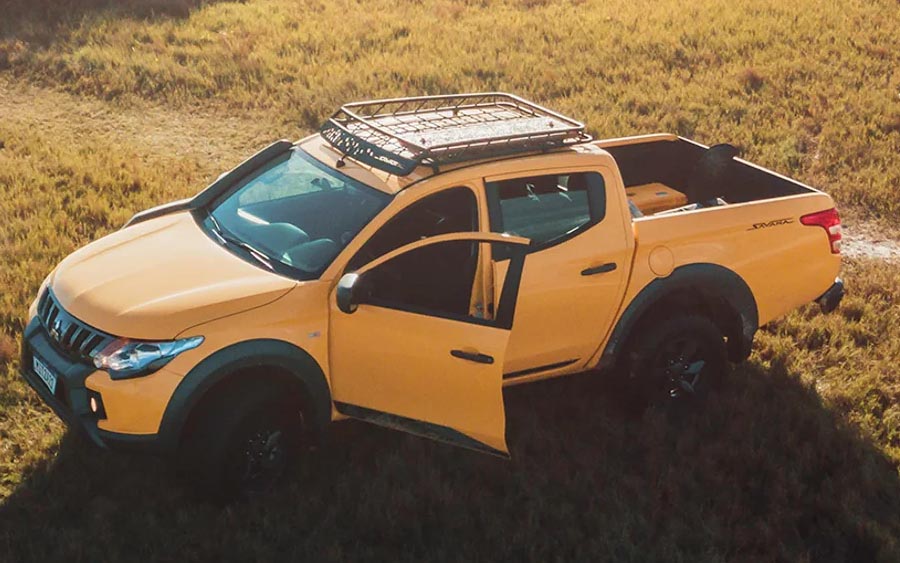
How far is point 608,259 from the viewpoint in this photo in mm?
5965

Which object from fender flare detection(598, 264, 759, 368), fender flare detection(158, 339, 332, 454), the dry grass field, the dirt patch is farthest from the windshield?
the dirt patch

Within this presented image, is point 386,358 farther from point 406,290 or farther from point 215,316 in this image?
point 215,316

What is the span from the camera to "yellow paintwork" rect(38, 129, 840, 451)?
496cm

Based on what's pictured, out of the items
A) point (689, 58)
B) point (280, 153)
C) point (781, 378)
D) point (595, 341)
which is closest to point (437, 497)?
point (595, 341)

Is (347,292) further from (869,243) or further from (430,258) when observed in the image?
(869,243)

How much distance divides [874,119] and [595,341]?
9.01 m

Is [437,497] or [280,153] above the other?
[280,153]

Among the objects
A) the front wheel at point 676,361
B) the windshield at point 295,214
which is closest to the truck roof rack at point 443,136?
the windshield at point 295,214

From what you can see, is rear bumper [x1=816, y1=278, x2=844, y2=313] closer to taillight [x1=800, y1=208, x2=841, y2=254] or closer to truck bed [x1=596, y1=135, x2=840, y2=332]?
truck bed [x1=596, y1=135, x2=840, y2=332]

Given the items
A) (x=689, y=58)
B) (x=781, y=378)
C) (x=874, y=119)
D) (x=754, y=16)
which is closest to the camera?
(x=781, y=378)

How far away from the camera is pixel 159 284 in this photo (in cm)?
522

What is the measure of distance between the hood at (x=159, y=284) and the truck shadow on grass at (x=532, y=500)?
1.07 meters

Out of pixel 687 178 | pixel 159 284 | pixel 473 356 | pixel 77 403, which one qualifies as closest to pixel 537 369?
pixel 473 356

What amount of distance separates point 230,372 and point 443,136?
6.50ft
